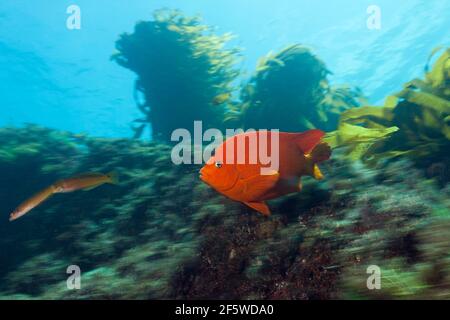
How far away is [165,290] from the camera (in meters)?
2.47

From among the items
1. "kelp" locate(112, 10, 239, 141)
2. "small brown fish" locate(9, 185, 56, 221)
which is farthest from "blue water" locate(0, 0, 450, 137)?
"small brown fish" locate(9, 185, 56, 221)

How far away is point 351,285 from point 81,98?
51808 mm

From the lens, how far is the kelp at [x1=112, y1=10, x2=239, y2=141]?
31.2 feet

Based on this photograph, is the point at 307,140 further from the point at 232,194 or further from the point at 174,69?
the point at 174,69

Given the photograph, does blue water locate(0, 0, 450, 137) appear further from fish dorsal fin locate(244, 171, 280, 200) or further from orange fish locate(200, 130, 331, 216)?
fish dorsal fin locate(244, 171, 280, 200)

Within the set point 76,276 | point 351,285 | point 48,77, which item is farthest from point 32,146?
point 48,77

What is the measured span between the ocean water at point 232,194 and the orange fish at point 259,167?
0.04 ft

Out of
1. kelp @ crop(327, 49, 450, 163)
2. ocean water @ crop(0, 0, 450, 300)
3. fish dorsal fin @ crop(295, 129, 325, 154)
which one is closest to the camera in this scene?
ocean water @ crop(0, 0, 450, 300)

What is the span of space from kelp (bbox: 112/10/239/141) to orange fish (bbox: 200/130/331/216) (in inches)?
270

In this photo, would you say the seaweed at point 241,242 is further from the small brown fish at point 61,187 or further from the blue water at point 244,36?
the blue water at point 244,36

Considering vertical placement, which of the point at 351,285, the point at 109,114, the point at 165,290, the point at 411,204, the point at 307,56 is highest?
the point at 109,114

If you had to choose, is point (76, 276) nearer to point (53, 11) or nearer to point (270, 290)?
point (270, 290)

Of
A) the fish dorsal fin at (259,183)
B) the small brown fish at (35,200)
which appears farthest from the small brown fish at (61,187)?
the fish dorsal fin at (259,183)

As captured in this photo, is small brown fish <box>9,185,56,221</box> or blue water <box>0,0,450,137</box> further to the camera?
blue water <box>0,0,450,137</box>
